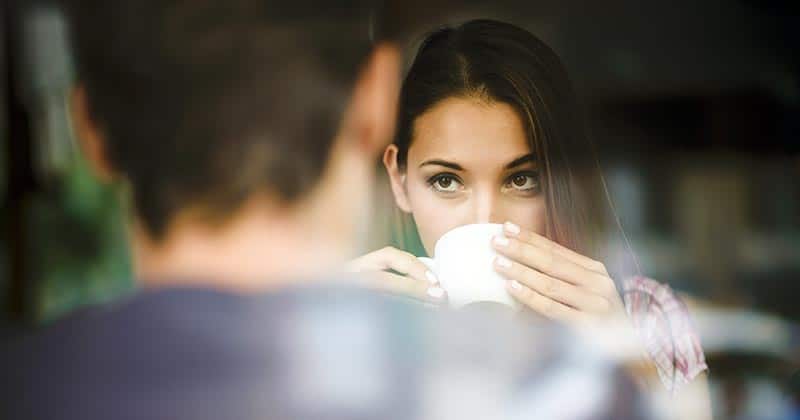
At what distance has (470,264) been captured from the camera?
48.4 inches

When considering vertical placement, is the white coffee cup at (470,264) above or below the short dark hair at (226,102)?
below

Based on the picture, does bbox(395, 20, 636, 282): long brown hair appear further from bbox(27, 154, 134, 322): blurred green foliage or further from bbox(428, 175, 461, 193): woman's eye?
bbox(27, 154, 134, 322): blurred green foliage

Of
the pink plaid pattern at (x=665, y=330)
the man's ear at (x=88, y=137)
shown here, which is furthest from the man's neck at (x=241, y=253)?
the pink plaid pattern at (x=665, y=330)

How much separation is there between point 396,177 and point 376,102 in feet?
0.46

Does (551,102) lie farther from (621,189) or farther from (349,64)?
(349,64)

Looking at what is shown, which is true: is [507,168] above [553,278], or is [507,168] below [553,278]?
above

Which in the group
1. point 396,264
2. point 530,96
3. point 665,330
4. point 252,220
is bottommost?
point 665,330

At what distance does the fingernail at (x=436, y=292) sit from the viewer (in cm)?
126

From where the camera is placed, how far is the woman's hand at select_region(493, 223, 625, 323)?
1.24m

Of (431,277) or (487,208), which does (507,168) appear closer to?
(487,208)

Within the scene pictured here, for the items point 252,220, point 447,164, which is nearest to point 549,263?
point 447,164

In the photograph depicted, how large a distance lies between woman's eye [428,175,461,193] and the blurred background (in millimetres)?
264

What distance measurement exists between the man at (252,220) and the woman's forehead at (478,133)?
0.12m

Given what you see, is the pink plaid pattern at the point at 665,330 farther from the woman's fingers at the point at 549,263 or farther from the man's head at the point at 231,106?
the man's head at the point at 231,106
